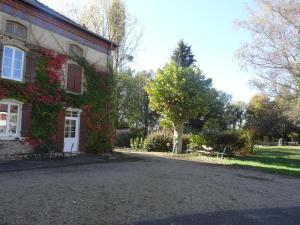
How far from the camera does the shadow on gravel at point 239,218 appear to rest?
6.95m

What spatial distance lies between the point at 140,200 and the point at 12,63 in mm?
11386

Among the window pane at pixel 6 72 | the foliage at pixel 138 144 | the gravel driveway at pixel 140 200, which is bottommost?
the gravel driveway at pixel 140 200

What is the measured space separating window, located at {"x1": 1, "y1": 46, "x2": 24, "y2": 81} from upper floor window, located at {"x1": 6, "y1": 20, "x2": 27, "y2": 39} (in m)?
0.74

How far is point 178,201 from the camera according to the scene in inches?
347

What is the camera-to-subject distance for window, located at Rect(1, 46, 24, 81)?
16719 mm

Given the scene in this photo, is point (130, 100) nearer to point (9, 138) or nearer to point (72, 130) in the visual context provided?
point (72, 130)

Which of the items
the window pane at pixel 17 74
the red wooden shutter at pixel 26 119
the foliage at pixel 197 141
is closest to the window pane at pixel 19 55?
the window pane at pixel 17 74

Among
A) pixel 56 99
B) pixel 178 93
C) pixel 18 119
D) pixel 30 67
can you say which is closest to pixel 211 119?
pixel 178 93

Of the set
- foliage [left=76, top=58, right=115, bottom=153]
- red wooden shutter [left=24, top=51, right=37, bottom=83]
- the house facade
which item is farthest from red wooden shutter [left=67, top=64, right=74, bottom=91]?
red wooden shutter [left=24, top=51, right=37, bottom=83]

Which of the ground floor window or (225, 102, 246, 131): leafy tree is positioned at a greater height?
(225, 102, 246, 131): leafy tree

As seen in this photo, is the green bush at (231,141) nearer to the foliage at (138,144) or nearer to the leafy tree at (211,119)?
the foliage at (138,144)

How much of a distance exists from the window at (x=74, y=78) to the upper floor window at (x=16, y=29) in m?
3.50

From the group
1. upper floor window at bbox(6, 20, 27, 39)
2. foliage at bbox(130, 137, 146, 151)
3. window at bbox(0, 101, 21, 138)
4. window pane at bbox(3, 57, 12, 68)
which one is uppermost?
upper floor window at bbox(6, 20, 27, 39)

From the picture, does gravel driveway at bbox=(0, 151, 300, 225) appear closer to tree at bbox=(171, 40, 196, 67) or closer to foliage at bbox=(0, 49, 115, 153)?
foliage at bbox=(0, 49, 115, 153)
